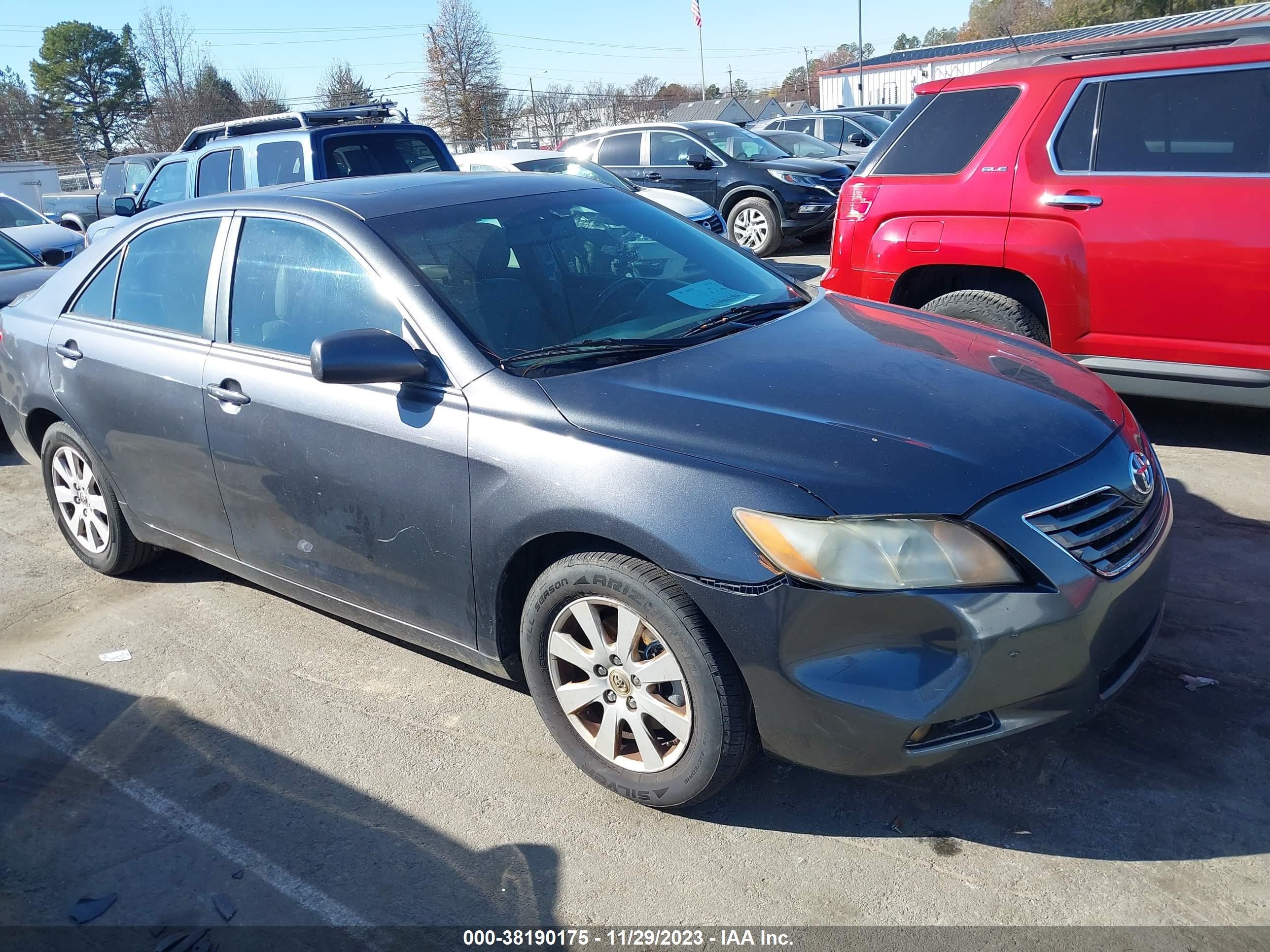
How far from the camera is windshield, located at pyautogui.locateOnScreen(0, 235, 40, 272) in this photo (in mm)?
8289

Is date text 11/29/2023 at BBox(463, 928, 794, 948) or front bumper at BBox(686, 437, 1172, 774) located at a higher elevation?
front bumper at BBox(686, 437, 1172, 774)

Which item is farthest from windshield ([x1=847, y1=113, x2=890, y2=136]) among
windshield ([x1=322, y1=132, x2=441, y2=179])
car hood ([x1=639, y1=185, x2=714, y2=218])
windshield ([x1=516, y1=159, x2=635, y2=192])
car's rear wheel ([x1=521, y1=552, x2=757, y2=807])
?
car's rear wheel ([x1=521, y1=552, x2=757, y2=807])

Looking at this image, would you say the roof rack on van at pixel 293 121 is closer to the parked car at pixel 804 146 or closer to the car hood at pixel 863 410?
the parked car at pixel 804 146

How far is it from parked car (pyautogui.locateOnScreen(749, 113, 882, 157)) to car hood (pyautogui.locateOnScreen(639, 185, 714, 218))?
283 inches

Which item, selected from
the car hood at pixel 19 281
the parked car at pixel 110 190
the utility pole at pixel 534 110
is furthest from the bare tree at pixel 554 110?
the car hood at pixel 19 281

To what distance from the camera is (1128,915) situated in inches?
94.1

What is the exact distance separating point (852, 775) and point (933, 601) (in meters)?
0.50

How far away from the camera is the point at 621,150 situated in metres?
14.3

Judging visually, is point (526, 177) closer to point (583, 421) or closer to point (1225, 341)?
point (583, 421)

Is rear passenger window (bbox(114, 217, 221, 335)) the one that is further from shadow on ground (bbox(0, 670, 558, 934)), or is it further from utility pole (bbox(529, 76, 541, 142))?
utility pole (bbox(529, 76, 541, 142))

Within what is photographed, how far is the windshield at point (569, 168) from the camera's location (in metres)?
11.9

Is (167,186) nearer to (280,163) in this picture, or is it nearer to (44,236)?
(44,236)

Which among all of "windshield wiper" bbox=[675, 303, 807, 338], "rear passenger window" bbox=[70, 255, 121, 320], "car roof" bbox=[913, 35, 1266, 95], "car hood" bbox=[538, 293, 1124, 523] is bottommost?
"car hood" bbox=[538, 293, 1124, 523]

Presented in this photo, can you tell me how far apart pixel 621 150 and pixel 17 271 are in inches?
330
